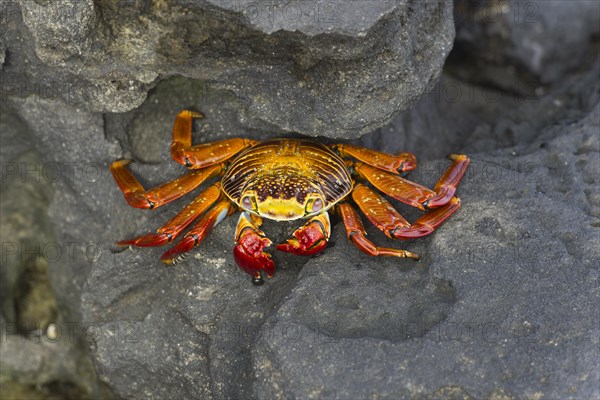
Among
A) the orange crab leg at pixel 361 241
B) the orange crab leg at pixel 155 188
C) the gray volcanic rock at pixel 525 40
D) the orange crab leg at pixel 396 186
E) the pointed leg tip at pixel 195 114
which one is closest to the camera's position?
the orange crab leg at pixel 361 241

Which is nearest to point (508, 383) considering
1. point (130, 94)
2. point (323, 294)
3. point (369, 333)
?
point (369, 333)

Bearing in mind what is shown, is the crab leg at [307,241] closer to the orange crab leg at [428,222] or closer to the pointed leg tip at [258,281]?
the pointed leg tip at [258,281]

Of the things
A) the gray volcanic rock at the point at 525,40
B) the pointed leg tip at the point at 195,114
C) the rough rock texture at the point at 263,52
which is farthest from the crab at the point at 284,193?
the gray volcanic rock at the point at 525,40

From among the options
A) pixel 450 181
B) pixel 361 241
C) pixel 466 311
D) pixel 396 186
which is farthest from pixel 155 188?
pixel 466 311

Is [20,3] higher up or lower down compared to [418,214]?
higher up

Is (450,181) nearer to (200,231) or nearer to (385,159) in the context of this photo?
(385,159)

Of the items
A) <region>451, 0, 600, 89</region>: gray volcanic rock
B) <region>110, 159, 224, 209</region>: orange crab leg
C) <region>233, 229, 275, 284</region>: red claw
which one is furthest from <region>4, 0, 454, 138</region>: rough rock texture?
<region>451, 0, 600, 89</region>: gray volcanic rock

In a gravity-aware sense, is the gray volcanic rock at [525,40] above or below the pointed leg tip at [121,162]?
below

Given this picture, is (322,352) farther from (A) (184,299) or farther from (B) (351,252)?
(A) (184,299)

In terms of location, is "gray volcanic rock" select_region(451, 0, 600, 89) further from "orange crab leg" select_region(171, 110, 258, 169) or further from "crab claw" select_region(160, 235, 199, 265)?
"crab claw" select_region(160, 235, 199, 265)
